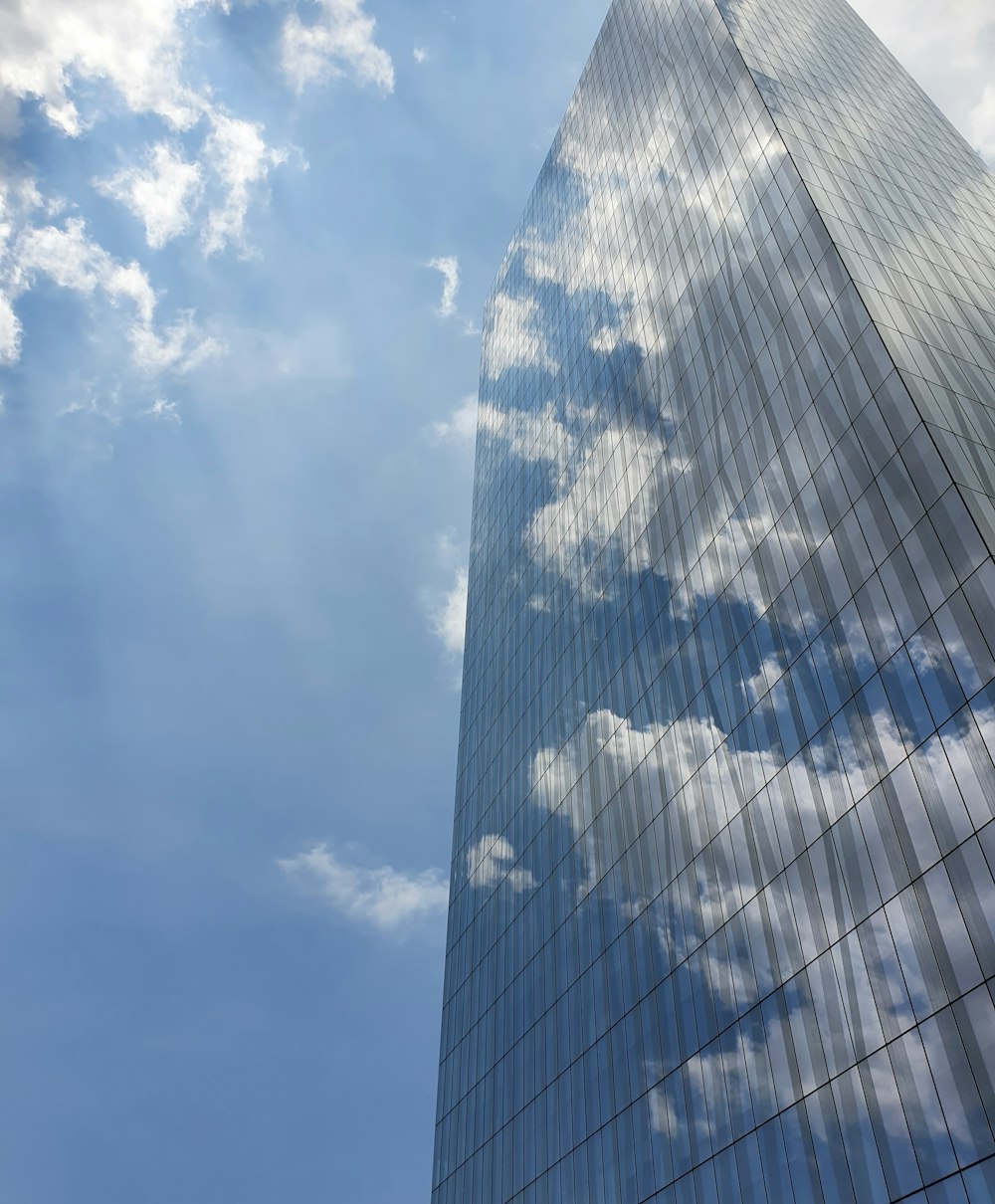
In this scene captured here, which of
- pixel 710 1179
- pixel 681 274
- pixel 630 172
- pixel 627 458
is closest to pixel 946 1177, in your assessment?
pixel 710 1179

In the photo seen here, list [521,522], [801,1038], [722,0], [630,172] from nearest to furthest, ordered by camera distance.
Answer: [801,1038] → [722,0] → [630,172] → [521,522]

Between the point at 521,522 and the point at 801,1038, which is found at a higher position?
the point at 521,522

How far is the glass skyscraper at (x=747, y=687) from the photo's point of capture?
2808 centimetres

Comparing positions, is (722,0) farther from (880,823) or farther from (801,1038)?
(801,1038)

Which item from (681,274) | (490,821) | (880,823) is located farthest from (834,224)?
(490,821)

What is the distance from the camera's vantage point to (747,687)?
39250 millimetres

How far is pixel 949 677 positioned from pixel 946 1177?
501 inches

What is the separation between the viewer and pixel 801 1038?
30.6 meters

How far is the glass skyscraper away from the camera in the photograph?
92.1 feet

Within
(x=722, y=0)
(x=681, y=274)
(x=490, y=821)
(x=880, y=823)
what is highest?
(x=722, y=0)

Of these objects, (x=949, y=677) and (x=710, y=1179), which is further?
(x=710, y=1179)

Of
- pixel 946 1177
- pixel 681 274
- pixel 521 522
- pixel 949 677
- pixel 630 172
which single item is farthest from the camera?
pixel 521 522

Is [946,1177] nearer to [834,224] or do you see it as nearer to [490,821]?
[834,224]

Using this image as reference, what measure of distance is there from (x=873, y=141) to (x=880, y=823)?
47.8 metres
